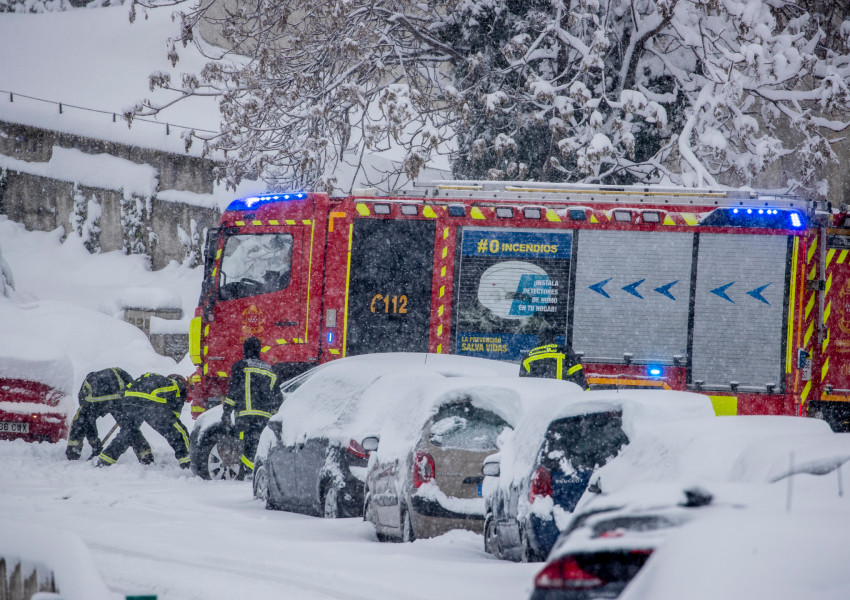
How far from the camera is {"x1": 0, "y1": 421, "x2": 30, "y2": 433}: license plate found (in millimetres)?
12906

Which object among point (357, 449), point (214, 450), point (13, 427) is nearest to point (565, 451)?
point (357, 449)

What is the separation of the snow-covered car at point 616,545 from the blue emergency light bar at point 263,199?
11420 millimetres

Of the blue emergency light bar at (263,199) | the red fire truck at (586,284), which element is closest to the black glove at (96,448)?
the red fire truck at (586,284)

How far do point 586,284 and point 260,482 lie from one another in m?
4.69

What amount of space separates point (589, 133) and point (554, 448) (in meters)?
10.2

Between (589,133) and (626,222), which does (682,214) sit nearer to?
(626,222)

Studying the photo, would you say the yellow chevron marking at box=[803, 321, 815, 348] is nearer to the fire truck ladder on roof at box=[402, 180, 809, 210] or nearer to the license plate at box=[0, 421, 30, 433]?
the fire truck ladder on roof at box=[402, 180, 809, 210]

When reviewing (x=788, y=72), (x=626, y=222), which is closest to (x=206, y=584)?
(x=626, y=222)

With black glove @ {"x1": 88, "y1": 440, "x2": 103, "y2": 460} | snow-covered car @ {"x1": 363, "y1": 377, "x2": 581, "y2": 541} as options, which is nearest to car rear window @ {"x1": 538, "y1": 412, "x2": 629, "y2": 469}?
snow-covered car @ {"x1": 363, "y1": 377, "x2": 581, "y2": 541}

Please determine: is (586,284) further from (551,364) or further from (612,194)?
(551,364)

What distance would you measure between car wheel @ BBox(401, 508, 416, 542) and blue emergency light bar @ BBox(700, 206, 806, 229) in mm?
6394

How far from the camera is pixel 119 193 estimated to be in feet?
134

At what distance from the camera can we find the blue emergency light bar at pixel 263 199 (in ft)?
48.0

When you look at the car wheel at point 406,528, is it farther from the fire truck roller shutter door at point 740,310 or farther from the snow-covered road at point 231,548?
the fire truck roller shutter door at point 740,310
